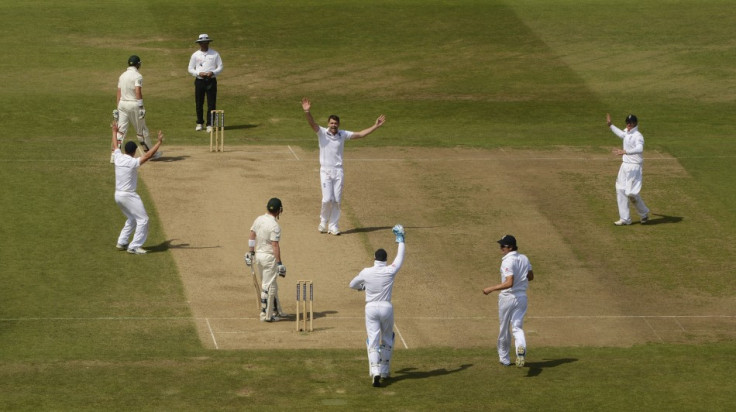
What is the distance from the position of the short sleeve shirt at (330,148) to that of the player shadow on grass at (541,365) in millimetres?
7823

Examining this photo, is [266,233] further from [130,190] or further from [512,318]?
[512,318]

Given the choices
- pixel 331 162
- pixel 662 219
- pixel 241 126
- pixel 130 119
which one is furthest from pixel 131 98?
pixel 662 219

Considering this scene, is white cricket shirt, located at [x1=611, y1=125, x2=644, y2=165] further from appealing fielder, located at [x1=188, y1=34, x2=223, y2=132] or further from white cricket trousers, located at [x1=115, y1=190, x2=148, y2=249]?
appealing fielder, located at [x1=188, y1=34, x2=223, y2=132]

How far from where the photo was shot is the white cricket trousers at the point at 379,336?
22.8 meters

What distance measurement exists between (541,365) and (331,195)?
7.79 meters

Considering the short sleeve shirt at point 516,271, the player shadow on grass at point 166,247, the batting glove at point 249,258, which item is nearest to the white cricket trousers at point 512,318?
the short sleeve shirt at point 516,271

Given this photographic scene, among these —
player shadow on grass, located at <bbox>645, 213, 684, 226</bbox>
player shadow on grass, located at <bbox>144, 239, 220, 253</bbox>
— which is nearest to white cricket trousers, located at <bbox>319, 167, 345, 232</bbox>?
player shadow on grass, located at <bbox>144, 239, 220, 253</bbox>

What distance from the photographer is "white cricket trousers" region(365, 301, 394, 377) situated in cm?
2278

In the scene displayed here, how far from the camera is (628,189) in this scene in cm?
3173

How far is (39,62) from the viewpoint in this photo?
4472 centimetres

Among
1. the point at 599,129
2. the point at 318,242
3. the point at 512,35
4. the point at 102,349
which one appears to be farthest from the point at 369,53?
the point at 102,349

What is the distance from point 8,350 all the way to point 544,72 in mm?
25216

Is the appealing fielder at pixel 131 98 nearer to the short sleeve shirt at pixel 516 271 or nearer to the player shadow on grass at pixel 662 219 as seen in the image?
the player shadow on grass at pixel 662 219

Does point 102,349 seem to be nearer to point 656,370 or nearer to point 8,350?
point 8,350
